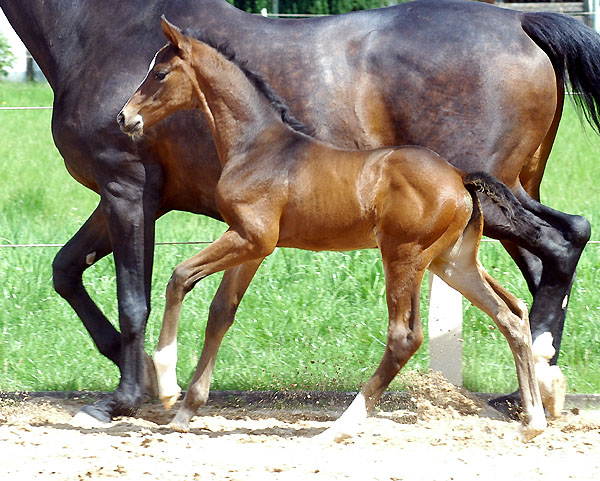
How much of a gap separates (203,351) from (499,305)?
1.32m

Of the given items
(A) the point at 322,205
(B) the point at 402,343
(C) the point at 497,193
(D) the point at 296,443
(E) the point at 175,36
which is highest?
(E) the point at 175,36

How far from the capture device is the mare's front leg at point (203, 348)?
12.7 ft

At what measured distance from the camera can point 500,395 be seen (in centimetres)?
467

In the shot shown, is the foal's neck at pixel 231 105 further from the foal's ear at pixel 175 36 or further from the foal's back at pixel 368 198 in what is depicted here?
the foal's back at pixel 368 198

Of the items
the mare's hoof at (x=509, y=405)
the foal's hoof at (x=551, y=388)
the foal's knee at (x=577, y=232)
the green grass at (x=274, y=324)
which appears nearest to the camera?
the foal's hoof at (x=551, y=388)

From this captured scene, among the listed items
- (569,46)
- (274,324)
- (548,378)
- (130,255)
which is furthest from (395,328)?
(274,324)

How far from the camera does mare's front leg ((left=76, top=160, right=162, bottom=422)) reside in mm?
4266

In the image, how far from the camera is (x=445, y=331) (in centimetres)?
486

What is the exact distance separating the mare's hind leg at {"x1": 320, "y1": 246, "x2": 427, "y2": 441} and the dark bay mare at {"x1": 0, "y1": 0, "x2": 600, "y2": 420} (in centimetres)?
64

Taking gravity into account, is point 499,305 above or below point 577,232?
below

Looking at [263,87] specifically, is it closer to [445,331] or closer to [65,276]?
[65,276]

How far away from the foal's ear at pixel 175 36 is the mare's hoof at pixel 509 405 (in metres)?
2.22

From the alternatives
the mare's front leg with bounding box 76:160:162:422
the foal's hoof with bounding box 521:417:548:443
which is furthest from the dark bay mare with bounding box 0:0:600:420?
the foal's hoof with bounding box 521:417:548:443

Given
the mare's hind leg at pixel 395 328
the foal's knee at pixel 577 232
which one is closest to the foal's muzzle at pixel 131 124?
the mare's hind leg at pixel 395 328
